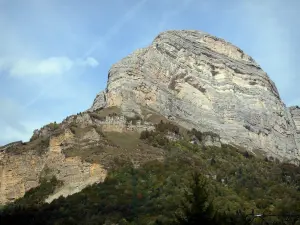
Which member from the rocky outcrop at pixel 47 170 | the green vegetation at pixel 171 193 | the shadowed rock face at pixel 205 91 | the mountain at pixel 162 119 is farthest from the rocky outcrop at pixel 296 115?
the rocky outcrop at pixel 47 170

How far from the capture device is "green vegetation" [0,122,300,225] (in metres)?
39.0

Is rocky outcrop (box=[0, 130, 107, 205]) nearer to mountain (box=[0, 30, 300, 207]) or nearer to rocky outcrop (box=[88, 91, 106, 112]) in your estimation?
mountain (box=[0, 30, 300, 207])

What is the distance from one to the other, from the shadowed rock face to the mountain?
7.4 inches

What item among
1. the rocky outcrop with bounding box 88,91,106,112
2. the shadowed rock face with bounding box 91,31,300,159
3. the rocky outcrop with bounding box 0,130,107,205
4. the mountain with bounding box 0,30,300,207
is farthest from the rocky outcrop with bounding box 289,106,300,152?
the rocky outcrop with bounding box 0,130,107,205

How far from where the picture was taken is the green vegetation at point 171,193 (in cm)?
3903

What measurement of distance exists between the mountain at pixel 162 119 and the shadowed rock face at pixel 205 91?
19cm

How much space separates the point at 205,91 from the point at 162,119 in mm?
A: 23174

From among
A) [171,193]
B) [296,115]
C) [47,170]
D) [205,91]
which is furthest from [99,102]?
[296,115]

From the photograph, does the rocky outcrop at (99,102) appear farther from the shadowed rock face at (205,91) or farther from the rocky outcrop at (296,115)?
the rocky outcrop at (296,115)

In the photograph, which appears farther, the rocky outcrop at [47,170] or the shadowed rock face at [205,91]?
the shadowed rock face at [205,91]

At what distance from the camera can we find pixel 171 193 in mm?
47219

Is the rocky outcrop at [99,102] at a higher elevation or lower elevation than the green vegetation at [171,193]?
higher

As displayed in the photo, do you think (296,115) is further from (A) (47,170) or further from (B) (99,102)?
(A) (47,170)

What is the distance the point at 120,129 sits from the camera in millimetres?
66250
